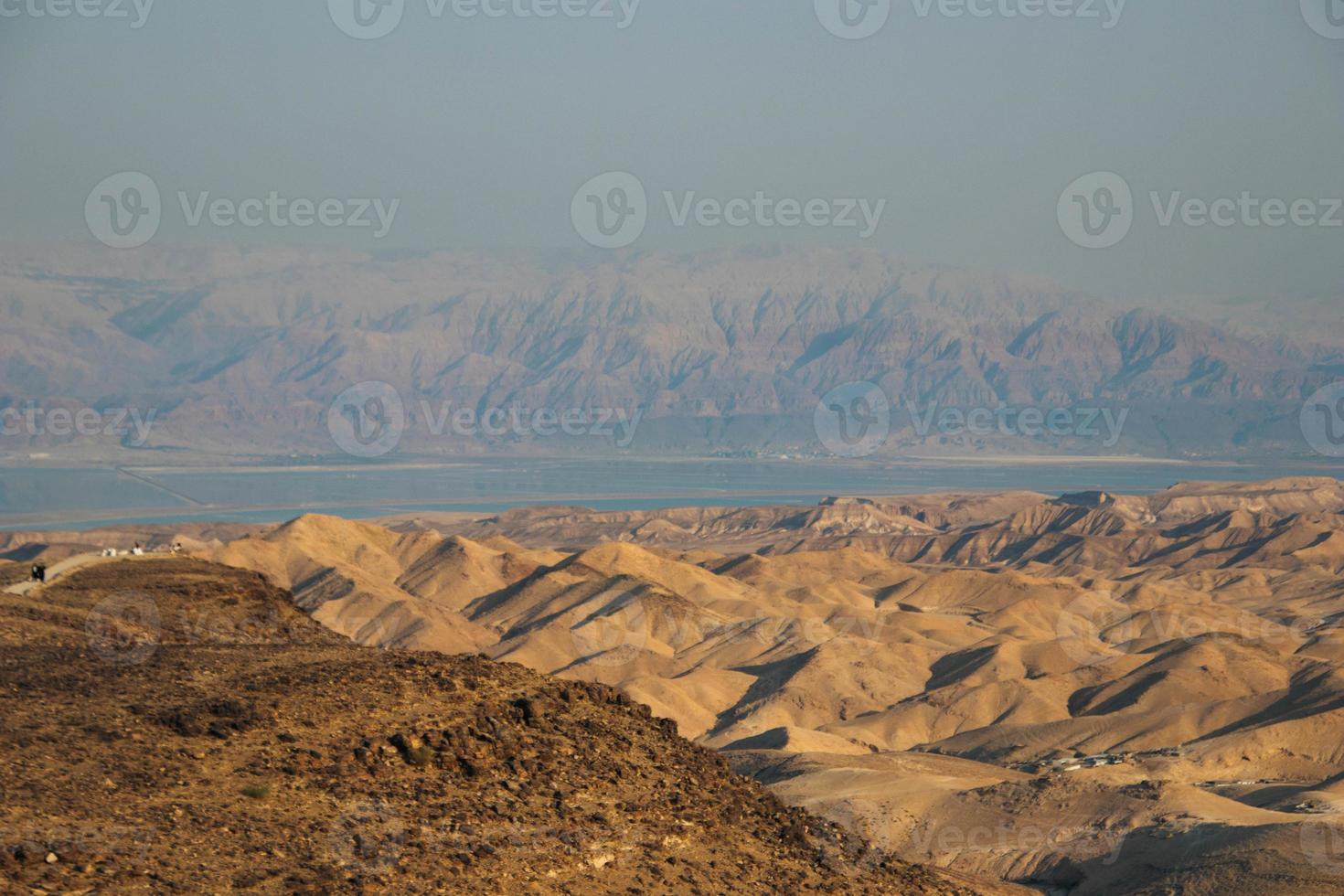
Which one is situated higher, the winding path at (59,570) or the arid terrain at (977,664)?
the winding path at (59,570)

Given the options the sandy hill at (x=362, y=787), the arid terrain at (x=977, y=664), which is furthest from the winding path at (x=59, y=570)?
the sandy hill at (x=362, y=787)

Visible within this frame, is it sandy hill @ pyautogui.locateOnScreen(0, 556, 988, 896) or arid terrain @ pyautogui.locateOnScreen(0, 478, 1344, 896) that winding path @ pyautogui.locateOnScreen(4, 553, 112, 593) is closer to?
arid terrain @ pyautogui.locateOnScreen(0, 478, 1344, 896)

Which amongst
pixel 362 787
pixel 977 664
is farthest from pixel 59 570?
pixel 977 664

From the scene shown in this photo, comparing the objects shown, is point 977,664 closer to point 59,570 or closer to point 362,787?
point 59,570

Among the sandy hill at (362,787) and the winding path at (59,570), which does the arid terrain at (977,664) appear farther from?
the sandy hill at (362,787)

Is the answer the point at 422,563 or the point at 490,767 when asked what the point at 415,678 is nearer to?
the point at 490,767

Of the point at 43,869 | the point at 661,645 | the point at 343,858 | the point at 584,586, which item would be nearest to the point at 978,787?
the point at 343,858

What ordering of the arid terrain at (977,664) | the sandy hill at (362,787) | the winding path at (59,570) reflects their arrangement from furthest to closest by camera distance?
the arid terrain at (977,664) → the winding path at (59,570) → the sandy hill at (362,787)
